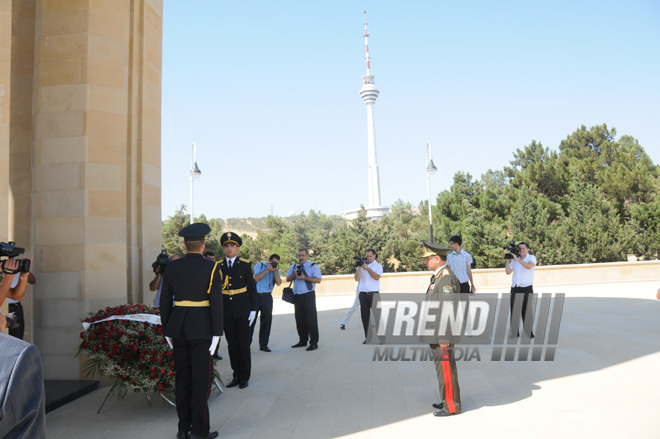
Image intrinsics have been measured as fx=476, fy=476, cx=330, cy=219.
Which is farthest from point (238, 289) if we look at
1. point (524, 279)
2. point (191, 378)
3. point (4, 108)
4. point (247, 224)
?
point (247, 224)

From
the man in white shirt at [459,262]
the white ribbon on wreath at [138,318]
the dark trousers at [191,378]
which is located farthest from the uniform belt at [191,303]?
the man in white shirt at [459,262]

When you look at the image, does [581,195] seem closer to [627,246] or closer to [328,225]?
[627,246]

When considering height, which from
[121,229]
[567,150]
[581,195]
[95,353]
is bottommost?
[95,353]

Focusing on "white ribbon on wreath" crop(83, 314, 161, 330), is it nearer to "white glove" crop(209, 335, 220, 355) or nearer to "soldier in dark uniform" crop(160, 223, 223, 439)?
"soldier in dark uniform" crop(160, 223, 223, 439)

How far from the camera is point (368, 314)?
32.9ft

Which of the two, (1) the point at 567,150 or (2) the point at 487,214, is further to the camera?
(1) the point at 567,150

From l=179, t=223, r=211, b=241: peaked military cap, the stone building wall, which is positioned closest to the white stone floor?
the stone building wall

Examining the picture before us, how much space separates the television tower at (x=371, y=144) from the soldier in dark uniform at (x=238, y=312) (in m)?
94.0

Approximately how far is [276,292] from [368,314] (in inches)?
465

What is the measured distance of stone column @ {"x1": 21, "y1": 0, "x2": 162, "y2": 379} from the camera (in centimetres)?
694

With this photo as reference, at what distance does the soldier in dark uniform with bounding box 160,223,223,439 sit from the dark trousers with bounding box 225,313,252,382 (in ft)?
6.26

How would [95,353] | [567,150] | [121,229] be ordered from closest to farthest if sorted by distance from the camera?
[95,353]
[121,229]
[567,150]

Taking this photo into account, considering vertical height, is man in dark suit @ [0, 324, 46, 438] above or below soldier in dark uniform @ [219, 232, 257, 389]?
above

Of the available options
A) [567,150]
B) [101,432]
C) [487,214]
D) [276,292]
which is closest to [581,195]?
[487,214]
